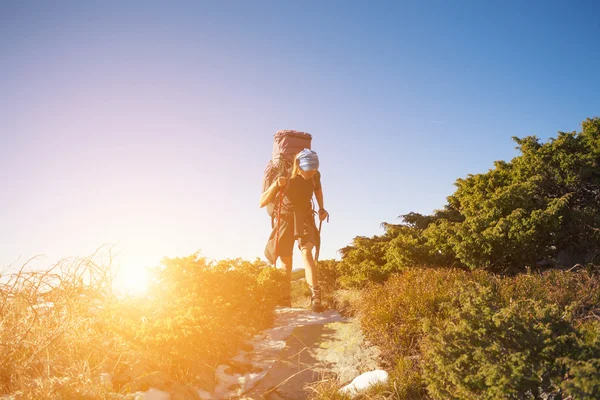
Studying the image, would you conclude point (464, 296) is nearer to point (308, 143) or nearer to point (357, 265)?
point (357, 265)

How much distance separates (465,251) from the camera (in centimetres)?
784

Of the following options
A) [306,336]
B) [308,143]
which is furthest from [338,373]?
[308,143]

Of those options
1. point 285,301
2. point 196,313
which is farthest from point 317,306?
point 196,313

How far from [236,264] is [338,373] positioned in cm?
355

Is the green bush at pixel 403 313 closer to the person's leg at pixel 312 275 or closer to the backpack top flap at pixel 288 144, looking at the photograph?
the person's leg at pixel 312 275

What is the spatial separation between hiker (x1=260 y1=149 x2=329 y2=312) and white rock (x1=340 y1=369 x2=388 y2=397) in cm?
300

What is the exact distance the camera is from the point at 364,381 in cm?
466

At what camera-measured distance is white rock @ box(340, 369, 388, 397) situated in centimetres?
451

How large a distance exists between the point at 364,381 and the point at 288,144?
5.19 m

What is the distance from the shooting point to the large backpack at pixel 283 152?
816 cm

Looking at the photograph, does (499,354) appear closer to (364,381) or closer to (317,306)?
(364,381)

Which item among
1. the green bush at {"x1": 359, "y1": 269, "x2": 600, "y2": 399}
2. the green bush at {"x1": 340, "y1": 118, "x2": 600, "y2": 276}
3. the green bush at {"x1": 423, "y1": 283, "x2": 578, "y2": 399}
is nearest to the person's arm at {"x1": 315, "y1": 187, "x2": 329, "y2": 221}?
the green bush at {"x1": 340, "y1": 118, "x2": 600, "y2": 276}

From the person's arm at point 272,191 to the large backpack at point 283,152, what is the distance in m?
0.32

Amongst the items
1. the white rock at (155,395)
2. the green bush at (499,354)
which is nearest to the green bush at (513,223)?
the green bush at (499,354)
